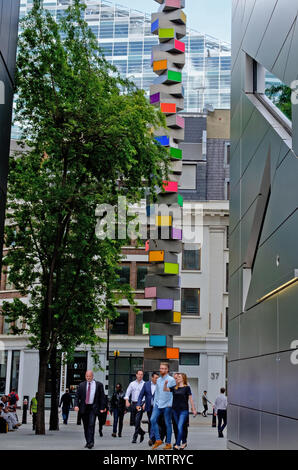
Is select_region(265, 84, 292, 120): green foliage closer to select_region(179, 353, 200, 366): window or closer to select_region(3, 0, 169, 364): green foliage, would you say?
select_region(3, 0, 169, 364): green foliage

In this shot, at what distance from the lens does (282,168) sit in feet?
34.9

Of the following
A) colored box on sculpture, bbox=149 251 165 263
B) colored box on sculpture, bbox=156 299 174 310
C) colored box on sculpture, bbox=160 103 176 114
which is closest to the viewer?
colored box on sculpture, bbox=156 299 174 310

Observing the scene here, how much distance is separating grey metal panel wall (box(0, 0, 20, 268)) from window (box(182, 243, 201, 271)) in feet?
126

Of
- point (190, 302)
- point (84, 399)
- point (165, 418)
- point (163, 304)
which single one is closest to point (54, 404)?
point (163, 304)

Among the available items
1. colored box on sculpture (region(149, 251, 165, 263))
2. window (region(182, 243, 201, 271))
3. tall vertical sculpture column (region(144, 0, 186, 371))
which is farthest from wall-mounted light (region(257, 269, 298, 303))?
window (region(182, 243, 201, 271))

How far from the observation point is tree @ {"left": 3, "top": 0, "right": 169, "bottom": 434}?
2255 centimetres

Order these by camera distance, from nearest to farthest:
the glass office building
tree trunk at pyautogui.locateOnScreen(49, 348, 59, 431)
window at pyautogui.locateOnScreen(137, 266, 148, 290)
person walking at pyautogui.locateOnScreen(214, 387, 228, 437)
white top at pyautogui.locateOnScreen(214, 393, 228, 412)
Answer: person walking at pyautogui.locateOnScreen(214, 387, 228, 437)
white top at pyautogui.locateOnScreen(214, 393, 228, 412)
tree trunk at pyautogui.locateOnScreen(49, 348, 59, 431)
window at pyautogui.locateOnScreen(137, 266, 148, 290)
the glass office building

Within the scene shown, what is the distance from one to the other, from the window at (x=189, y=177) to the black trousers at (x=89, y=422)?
38.9m

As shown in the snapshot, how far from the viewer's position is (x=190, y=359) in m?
50.4

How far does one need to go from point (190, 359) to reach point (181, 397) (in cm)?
3553

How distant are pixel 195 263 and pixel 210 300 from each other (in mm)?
2936

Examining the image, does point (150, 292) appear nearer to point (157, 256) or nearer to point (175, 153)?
point (157, 256)

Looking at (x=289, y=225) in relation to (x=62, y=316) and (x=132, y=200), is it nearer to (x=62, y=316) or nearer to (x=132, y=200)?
(x=132, y=200)
